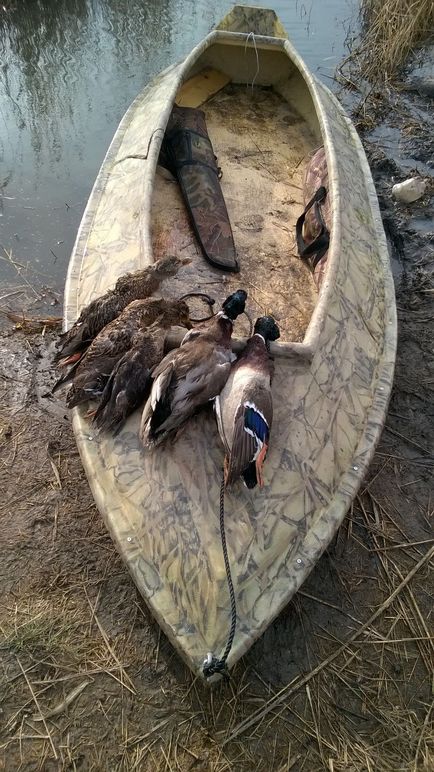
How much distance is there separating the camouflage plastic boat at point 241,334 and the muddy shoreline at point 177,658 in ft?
1.72

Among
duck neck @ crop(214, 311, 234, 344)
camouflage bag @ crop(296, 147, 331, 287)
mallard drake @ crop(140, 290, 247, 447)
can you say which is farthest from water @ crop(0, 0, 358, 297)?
mallard drake @ crop(140, 290, 247, 447)

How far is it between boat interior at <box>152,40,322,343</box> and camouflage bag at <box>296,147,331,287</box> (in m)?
0.11

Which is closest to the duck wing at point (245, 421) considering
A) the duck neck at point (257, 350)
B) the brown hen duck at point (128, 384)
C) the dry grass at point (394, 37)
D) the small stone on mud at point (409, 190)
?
the duck neck at point (257, 350)

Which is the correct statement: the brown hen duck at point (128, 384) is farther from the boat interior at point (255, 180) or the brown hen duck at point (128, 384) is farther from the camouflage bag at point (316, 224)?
the camouflage bag at point (316, 224)

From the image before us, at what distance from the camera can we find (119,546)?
2.80 meters

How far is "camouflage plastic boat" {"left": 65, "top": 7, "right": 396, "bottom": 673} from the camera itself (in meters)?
2.71

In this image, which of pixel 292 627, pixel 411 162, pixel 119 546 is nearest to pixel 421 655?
pixel 292 627

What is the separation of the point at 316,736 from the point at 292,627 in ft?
1.78

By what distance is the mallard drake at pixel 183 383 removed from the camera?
2783 millimetres

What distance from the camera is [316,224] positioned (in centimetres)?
464

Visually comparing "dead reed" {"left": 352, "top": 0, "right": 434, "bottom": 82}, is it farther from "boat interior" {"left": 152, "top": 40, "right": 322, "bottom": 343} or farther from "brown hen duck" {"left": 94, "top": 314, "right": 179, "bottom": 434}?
"brown hen duck" {"left": 94, "top": 314, "right": 179, "bottom": 434}

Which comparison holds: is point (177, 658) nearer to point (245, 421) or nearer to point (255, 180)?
point (245, 421)

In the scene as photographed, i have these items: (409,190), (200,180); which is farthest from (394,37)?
(200,180)

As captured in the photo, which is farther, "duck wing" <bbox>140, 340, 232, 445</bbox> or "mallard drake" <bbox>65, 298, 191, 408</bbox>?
"mallard drake" <bbox>65, 298, 191, 408</bbox>
